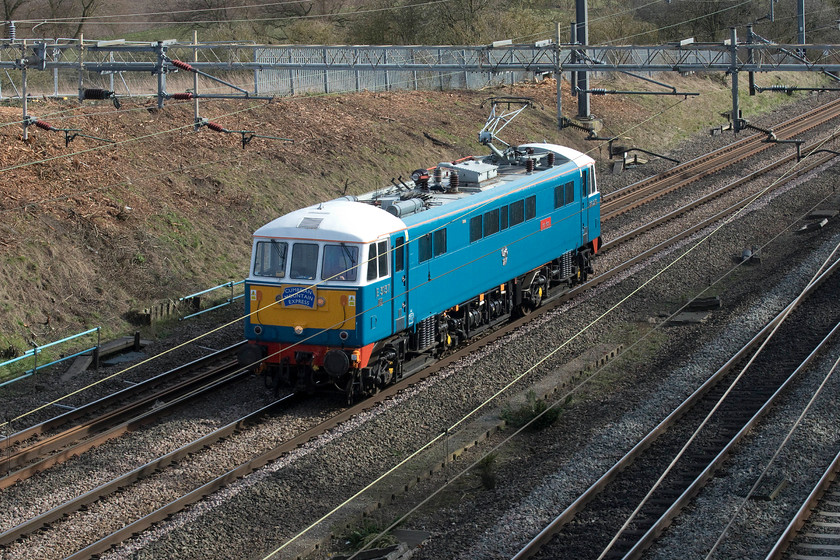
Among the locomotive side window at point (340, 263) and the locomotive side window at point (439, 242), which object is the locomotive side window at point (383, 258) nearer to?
the locomotive side window at point (340, 263)

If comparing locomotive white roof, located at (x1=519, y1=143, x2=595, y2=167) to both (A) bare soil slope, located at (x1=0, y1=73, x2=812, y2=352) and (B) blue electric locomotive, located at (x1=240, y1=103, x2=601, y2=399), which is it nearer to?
(B) blue electric locomotive, located at (x1=240, y1=103, x2=601, y2=399)

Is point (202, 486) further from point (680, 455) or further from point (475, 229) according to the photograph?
point (475, 229)

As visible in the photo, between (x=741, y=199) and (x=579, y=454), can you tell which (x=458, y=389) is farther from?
(x=741, y=199)

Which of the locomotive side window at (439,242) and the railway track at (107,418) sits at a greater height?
the locomotive side window at (439,242)

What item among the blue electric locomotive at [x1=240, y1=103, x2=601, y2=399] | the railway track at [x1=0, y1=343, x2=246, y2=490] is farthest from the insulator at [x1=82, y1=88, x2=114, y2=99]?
the blue electric locomotive at [x1=240, y1=103, x2=601, y2=399]

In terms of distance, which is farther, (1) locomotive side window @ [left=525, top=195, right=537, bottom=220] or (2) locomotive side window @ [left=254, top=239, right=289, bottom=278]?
(1) locomotive side window @ [left=525, top=195, right=537, bottom=220]

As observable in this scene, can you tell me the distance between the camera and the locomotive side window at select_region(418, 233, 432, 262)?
20.0 metres

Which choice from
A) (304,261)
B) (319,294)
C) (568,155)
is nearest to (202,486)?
(319,294)

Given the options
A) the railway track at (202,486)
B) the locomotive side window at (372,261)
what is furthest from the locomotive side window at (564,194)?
the locomotive side window at (372,261)

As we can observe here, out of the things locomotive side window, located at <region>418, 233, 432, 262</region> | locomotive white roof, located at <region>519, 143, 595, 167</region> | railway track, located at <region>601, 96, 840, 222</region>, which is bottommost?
railway track, located at <region>601, 96, 840, 222</region>

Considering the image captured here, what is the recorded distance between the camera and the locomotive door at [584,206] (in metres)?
26.9

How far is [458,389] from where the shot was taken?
19859mm

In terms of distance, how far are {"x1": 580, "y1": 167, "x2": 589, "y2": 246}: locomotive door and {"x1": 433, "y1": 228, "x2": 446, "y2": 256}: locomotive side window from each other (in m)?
7.23

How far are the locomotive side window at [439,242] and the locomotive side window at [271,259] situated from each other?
317 centimetres
